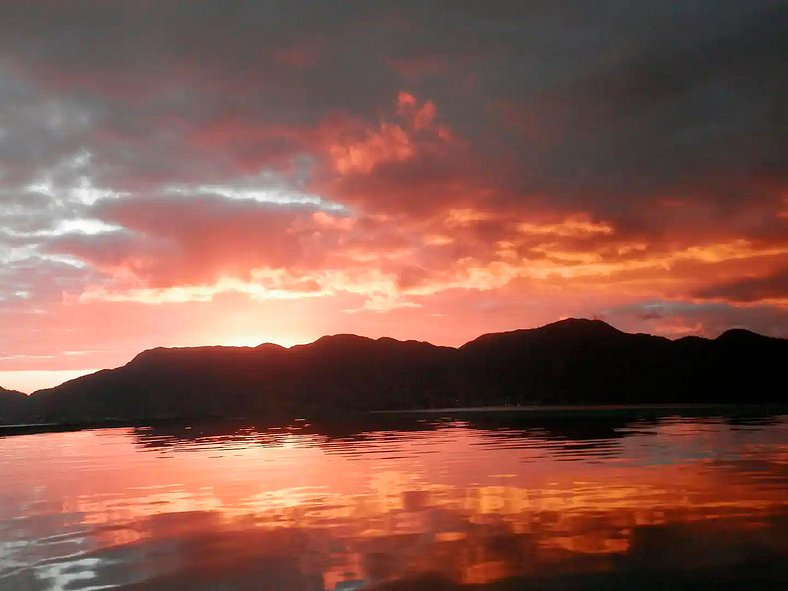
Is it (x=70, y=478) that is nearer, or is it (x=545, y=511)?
(x=545, y=511)

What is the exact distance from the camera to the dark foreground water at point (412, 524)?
18484mm

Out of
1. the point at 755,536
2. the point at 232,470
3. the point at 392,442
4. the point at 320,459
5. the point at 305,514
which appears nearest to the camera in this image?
the point at 755,536

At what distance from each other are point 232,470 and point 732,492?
2877cm

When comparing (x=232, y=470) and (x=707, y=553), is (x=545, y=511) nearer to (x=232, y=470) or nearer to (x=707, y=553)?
(x=707, y=553)

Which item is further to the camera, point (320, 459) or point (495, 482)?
point (320, 459)

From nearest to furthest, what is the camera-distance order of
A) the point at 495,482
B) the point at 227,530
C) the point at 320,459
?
the point at 227,530 → the point at 495,482 → the point at 320,459

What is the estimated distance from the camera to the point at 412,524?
83.1 feet

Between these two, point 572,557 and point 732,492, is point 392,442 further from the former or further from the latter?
point 572,557

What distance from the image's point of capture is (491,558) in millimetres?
20047

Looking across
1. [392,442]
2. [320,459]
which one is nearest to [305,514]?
[320,459]

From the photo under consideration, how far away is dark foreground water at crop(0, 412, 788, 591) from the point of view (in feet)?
60.6

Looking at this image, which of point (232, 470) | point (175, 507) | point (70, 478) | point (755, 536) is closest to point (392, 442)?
point (232, 470)

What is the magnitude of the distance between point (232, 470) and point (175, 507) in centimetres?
1517

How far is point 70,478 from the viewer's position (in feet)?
153
